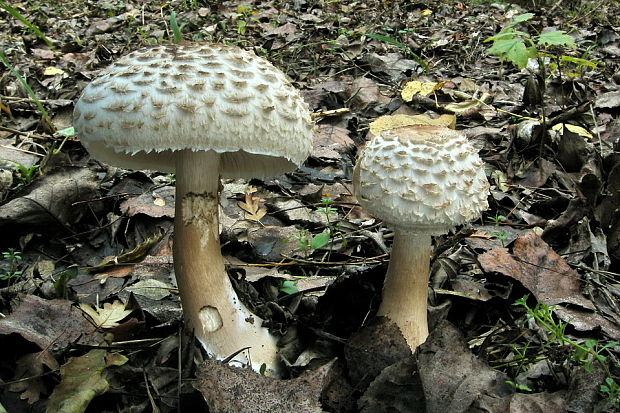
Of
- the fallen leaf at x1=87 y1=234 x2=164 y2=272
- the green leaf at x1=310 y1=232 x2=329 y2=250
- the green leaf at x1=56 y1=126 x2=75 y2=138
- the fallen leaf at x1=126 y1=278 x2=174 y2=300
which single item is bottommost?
the fallen leaf at x1=87 y1=234 x2=164 y2=272

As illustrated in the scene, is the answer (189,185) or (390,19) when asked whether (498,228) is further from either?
(390,19)

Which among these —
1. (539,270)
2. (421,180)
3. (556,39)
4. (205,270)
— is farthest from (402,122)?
(205,270)

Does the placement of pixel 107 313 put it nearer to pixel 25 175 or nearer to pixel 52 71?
pixel 25 175

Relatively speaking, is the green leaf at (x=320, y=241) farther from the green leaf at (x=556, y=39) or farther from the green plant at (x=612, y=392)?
the green leaf at (x=556, y=39)

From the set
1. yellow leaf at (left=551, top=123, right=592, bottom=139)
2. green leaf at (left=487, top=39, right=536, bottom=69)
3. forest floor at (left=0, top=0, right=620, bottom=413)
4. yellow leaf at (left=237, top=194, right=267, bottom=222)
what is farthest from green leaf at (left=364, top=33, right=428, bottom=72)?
yellow leaf at (left=237, top=194, right=267, bottom=222)

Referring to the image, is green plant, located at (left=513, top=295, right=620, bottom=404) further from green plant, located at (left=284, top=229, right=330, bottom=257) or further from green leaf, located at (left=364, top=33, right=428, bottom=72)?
green leaf, located at (left=364, top=33, right=428, bottom=72)

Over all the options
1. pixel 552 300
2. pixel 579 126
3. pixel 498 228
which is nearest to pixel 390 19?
pixel 579 126

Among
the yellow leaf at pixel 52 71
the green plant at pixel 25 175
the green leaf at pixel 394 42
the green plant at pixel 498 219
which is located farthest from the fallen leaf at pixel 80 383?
the yellow leaf at pixel 52 71
